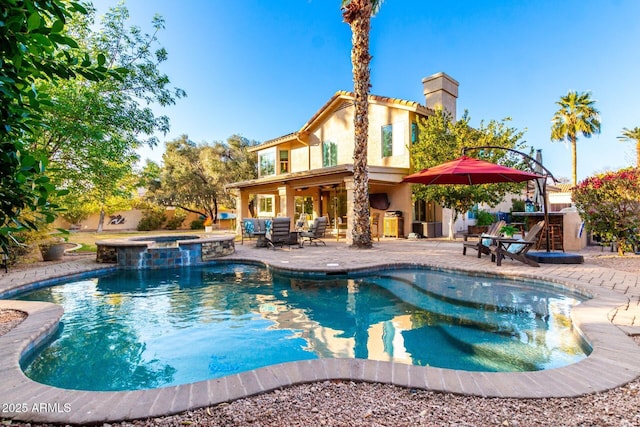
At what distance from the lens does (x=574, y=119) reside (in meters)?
29.2

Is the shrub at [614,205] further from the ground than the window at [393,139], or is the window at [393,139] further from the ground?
the window at [393,139]

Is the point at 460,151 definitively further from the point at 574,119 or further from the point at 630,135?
the point at 630,135

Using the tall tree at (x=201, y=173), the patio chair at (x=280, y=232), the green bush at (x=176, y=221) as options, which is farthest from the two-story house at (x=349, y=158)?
the green bush at (x=176, y=221)

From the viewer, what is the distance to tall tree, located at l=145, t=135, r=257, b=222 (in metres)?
30.9

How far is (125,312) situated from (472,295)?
7029mm

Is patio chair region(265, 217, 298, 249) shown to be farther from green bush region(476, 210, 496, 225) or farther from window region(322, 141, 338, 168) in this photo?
green bush region(476, 210, 496, 225)

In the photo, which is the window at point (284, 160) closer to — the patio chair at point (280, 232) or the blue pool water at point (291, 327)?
the patio chair at point (280, 232)

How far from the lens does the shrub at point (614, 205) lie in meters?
9.03

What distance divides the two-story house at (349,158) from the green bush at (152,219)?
1291 cm

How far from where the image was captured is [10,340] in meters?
4.00

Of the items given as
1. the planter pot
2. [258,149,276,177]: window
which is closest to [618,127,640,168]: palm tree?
[258,149,276,177]: window

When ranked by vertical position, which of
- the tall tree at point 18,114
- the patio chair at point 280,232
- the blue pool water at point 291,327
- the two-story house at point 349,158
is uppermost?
the two-story house at point 349,158

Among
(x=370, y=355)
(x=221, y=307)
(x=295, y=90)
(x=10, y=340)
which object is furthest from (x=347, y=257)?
(x=295, y=90)

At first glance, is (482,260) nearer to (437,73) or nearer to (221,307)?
(221,307)
